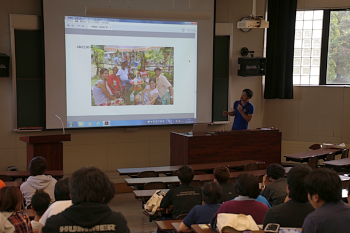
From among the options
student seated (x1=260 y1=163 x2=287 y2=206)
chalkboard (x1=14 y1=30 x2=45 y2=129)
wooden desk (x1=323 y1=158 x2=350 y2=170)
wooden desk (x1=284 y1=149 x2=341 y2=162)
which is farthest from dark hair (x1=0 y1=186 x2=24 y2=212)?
wooden desk (x1=284 y1=149 x2=341 y2=162)

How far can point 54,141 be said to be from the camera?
561 cm

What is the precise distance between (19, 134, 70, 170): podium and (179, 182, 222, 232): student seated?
3155mm

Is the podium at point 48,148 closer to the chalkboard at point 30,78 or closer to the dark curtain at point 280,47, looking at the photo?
the chalkboard at point 30,78

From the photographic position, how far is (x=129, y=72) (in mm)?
7555

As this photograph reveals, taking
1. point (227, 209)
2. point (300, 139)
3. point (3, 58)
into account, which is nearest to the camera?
point (227, 209)

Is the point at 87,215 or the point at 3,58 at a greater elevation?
the point at 3,58

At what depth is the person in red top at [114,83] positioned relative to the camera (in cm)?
739

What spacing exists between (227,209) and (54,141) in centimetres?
355

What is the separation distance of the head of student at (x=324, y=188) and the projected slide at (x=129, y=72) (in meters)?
5.70

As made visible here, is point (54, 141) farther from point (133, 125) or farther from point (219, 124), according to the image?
point (219, 124)

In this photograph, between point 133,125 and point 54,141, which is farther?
point 133,125

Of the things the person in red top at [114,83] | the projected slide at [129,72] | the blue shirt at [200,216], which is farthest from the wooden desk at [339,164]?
the person in red top at [114,83]

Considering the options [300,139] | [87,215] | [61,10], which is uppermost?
[61,10]

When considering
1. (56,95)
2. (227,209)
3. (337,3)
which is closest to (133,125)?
(56,95)
